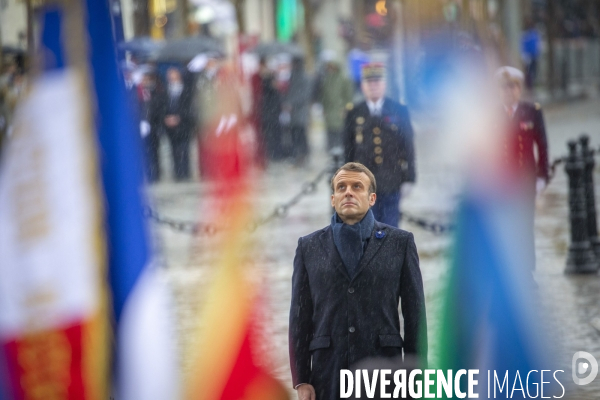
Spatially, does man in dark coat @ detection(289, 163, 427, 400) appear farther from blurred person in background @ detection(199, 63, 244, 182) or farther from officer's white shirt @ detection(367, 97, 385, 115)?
blurred person in background @ detection(199, 63, 244, 182)

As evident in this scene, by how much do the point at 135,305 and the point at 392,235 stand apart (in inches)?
47.1

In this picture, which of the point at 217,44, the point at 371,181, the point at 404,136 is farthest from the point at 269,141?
the point at 371,181

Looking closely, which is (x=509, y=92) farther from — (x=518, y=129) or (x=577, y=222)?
(x=577, y=222)

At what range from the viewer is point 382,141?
9.41 m

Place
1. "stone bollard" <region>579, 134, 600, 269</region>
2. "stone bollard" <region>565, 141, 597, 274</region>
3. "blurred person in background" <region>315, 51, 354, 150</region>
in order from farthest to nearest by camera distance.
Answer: "blurred person in background" <region>315, 51, 354, 150</region>, "stone bollard" <region>579, 134, 600, 269</region>, "stone bollard" <region>565, 141, 597, 274</region>

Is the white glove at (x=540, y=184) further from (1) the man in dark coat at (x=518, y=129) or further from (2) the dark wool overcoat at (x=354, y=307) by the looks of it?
(2) the dark wool overcoat at (x=354, y=307)

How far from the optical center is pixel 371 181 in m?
4.52

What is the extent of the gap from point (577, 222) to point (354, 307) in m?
6.55

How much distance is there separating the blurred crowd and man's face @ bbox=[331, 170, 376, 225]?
14.8 metres

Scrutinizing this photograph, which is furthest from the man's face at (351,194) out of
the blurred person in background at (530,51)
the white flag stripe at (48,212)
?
the blurred person in background at (530,51)

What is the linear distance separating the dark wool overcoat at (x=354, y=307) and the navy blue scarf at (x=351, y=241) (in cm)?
2

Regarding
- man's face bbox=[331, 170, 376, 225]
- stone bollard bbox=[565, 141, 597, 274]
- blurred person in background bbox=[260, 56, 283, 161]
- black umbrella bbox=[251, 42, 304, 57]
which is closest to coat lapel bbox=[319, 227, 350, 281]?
man's face bbox=[331, 170, 376, 225]

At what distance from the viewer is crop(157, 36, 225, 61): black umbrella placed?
2630 cm

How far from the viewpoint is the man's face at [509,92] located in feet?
29.5
